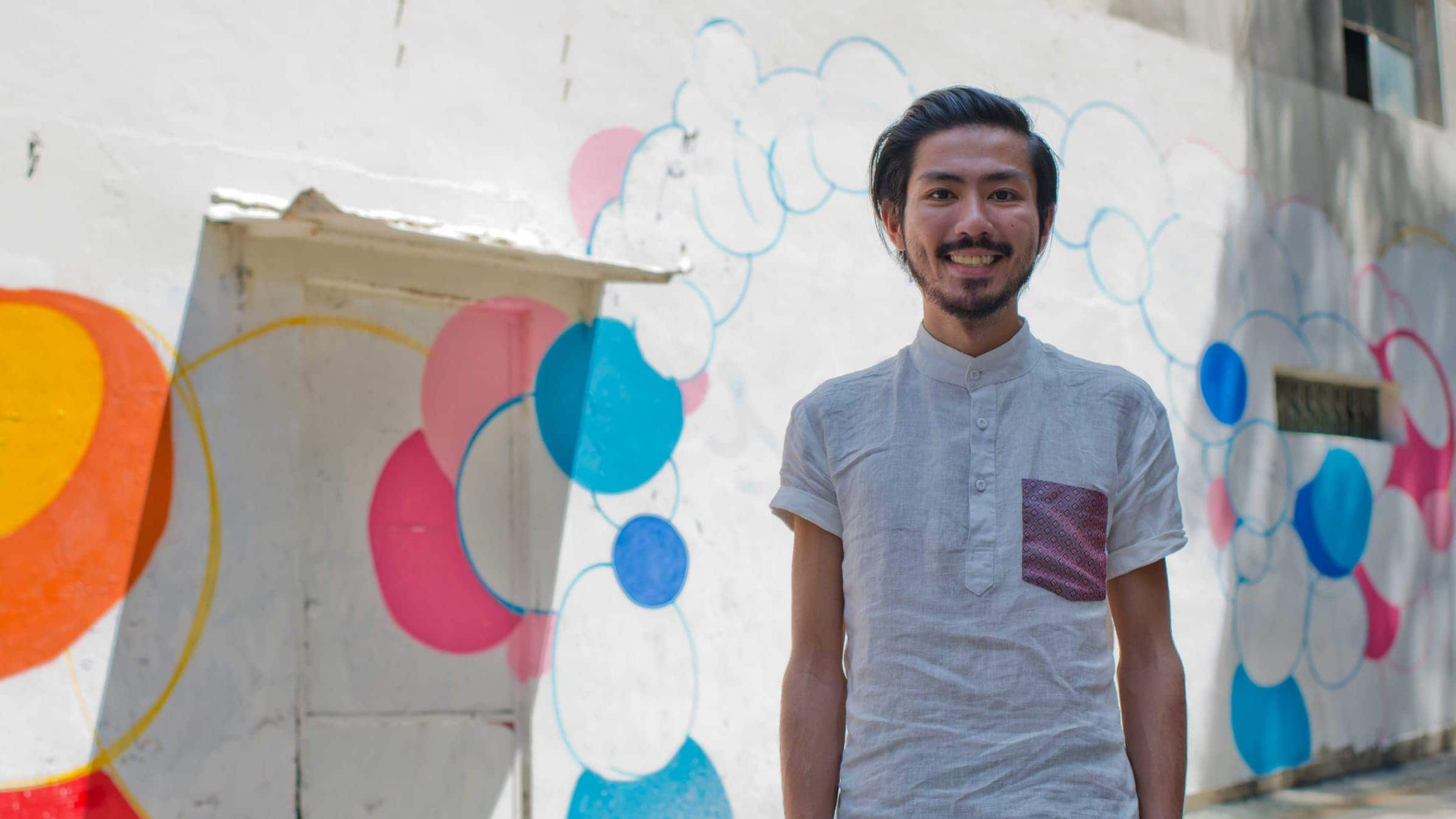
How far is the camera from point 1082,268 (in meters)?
6.37

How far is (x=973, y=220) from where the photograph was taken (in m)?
1.72

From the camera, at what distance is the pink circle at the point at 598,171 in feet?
16.0

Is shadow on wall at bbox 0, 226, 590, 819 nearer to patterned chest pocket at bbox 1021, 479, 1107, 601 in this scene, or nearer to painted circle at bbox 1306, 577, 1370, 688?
patterned chest pocket at bbox 1021, 479, 1107, 601

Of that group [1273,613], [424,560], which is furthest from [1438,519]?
[424,560]

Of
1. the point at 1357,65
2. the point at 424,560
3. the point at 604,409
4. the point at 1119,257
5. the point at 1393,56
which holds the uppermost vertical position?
the point at 1393,56

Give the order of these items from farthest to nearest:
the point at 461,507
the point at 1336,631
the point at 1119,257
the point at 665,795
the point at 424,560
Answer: the point at 1336,631 → the point at 1119,257 → the point at 665,795 → the point at 461,507 → the point at 424,560

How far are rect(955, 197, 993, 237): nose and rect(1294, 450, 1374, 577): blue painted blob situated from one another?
20.1 ft

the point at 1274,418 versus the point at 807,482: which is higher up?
the point at 1274,418

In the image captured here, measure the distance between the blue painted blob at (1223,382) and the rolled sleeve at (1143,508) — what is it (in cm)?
543

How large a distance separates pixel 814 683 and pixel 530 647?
3064mm

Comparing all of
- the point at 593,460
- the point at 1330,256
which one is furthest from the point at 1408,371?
the point at 593,460

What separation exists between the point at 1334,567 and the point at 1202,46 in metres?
2.85

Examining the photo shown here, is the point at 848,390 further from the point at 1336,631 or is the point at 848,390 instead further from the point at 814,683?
the point at 1336,631

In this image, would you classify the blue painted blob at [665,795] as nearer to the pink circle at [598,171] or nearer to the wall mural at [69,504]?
the wall mural at [69,504]
